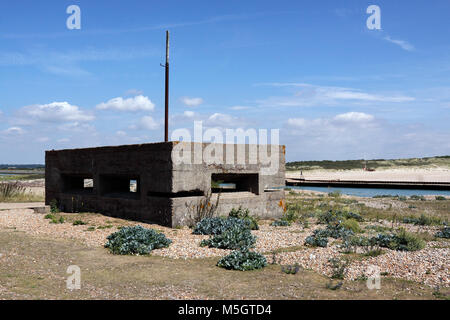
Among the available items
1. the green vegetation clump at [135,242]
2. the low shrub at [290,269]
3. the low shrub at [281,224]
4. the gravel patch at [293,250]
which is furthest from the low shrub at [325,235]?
the green vegetation clump at [135,242]

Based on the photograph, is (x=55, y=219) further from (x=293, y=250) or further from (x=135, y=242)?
(x=293, y=250)

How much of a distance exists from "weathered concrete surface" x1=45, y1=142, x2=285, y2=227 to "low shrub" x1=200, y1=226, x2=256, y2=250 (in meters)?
2.45

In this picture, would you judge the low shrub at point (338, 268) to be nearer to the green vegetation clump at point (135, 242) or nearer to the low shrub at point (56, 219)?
the green vegetation clump at point (135, 242)

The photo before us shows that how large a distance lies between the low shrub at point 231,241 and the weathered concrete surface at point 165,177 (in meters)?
2.45

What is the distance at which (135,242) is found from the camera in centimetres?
849

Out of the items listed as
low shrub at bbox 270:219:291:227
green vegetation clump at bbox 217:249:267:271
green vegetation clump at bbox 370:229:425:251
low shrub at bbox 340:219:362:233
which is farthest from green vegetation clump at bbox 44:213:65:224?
green vegetation clump at bbox 370:229:425:251

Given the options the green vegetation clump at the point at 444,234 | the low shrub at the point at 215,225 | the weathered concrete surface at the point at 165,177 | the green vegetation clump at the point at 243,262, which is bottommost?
the green vegetation clump at the point at 444,234

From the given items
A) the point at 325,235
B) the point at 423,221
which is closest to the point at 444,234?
the point at 423,221

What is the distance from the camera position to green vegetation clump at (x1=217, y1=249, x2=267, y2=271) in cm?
703

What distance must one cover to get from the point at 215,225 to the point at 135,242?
9.22ft

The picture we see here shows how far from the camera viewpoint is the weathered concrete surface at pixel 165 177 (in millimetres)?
11359
